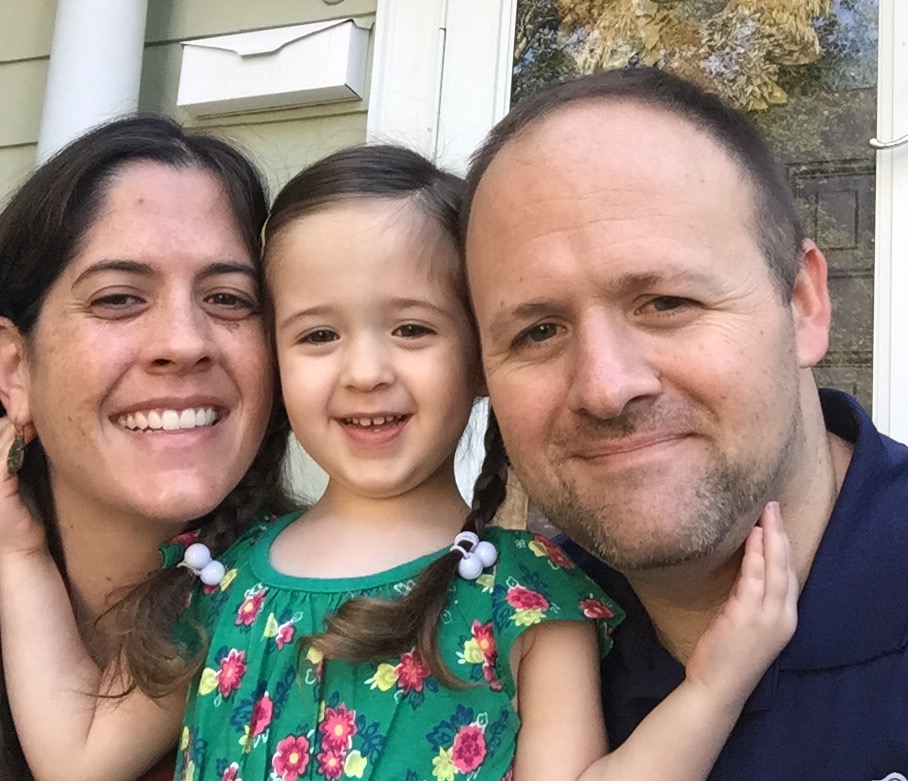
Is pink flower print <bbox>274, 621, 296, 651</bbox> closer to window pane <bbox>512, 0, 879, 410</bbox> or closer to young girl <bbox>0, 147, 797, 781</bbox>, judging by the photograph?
young girl <bbox>0, 147, 797, 781</bbox>

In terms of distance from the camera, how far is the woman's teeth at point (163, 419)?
1.66 m

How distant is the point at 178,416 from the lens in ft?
5.44

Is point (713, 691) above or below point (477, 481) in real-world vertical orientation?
below

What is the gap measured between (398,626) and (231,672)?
11.2 inches

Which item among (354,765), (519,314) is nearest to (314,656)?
(354,765)

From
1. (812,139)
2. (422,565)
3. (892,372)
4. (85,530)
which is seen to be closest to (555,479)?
(422,565)

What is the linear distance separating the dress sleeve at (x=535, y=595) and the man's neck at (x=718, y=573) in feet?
0.23

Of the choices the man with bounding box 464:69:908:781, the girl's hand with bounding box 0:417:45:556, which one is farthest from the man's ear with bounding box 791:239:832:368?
the girl's hand with bounding box 0:417:45:556

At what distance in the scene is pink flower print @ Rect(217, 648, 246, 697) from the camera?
4.91ft

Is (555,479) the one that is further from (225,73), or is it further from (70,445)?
(225,73)

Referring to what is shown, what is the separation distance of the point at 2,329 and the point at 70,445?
269 millimetres

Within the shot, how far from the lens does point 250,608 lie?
154 centimetres

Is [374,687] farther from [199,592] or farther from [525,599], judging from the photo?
[199,592]

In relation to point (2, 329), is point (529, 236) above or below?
above
